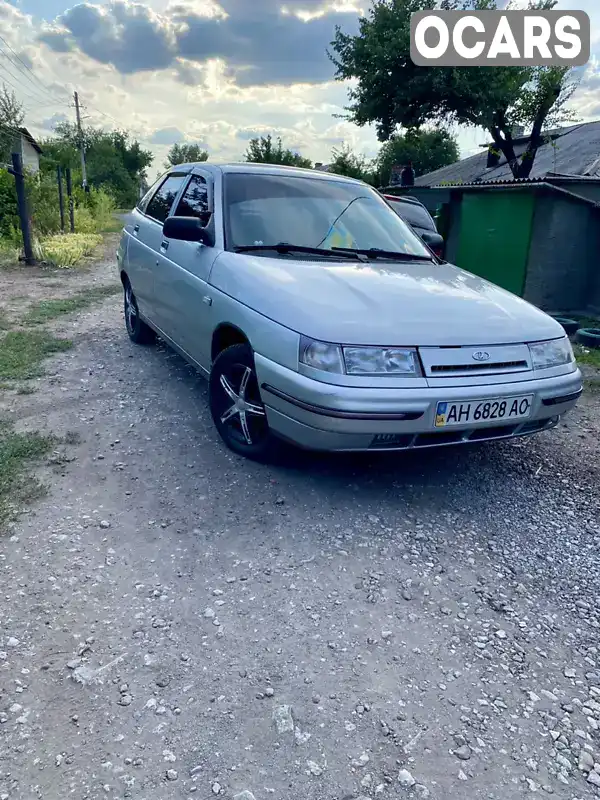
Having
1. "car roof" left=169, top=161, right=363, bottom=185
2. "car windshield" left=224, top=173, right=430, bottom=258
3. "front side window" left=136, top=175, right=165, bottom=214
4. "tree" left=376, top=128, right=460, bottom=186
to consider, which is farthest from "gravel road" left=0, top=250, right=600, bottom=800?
"tree" left=376, top=128, right=460, bottom=186

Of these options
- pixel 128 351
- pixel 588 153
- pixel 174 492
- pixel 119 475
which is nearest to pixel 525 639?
pixel 174 492

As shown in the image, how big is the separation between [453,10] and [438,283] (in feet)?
62.0

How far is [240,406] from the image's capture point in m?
3.61

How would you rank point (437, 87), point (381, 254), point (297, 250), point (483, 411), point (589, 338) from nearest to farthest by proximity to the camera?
point (483, 411), point (297, 250), point (381, 254), point (589, 338), point (437, 87)

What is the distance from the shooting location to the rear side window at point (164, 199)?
5035 millimetres

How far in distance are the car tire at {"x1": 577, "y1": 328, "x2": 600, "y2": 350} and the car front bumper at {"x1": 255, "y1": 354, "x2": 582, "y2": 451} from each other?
4.42 metres

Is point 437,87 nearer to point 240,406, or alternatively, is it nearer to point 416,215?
point 416,215

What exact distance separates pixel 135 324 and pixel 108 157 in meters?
62.5

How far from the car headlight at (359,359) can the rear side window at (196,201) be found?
1708 mm

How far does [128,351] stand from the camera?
243 inches

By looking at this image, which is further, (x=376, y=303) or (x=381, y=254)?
(x=381, y=254)

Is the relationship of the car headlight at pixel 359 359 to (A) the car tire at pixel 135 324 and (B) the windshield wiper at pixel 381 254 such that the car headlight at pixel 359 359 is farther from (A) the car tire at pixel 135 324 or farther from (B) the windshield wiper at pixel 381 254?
(A) the car tire at pixel 135 324

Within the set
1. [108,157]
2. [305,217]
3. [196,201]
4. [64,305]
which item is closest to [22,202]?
[64,305]

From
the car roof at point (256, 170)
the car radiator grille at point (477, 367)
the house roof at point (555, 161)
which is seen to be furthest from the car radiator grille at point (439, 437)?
the house roof at point (555, 161)
